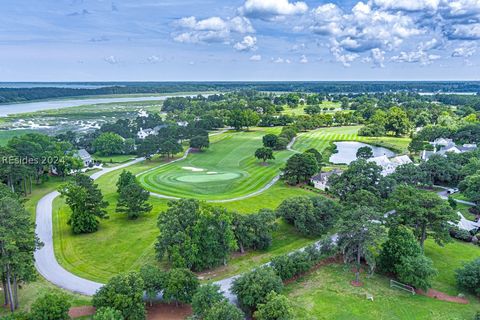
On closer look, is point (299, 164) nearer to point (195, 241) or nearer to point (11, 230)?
point (195, 241)

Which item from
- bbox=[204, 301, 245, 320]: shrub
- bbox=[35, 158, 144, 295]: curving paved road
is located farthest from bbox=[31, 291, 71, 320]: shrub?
bbox=[204, 301, 245, 320]: shrub

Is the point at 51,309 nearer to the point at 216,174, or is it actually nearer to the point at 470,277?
the point at 470,277

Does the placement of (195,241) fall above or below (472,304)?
above

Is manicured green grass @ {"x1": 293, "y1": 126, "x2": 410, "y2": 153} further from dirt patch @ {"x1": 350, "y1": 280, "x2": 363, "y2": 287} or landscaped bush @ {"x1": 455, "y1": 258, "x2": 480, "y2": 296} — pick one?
dirt patch @ {"x1": 350, "y1": 280, "x2": 363, "y2": 287}

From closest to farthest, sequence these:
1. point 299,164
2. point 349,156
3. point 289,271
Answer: point 289,271
point 299,164
point 349,156

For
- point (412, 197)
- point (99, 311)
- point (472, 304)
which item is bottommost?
point (472, 304)

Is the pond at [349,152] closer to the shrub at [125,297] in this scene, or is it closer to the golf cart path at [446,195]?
the golf cart path at [446,195]

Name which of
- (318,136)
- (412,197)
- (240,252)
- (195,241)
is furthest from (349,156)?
(195,241)
